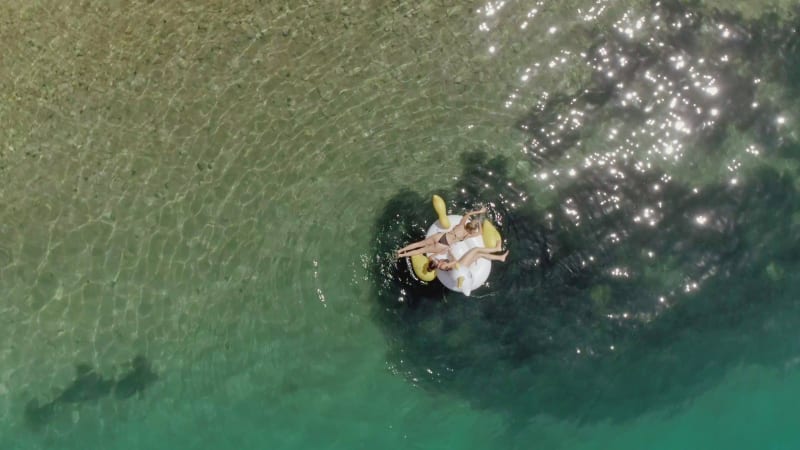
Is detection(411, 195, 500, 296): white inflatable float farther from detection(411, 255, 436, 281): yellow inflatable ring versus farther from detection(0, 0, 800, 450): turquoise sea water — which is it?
detection(0, 0, 800, 450): turquoise sea water

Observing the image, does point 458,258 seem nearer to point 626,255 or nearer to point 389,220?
point 389,220

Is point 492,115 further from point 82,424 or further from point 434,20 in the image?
point 82,424

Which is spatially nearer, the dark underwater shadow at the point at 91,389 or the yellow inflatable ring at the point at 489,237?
the yellow inflatable ring at the point at 489,237

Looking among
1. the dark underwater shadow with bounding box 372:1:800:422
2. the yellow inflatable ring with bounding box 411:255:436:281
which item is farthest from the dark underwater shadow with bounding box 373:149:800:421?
the yellow inflatable ring with bounding box 411:255:436:281

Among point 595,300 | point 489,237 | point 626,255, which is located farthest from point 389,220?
point 626,255

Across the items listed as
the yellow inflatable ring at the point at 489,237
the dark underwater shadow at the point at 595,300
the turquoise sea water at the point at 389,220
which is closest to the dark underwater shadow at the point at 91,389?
the turquoise sea water at the point at 389,220

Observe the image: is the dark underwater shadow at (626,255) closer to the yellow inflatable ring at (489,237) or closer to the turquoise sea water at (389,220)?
the turquoise sea water at (389,220)
